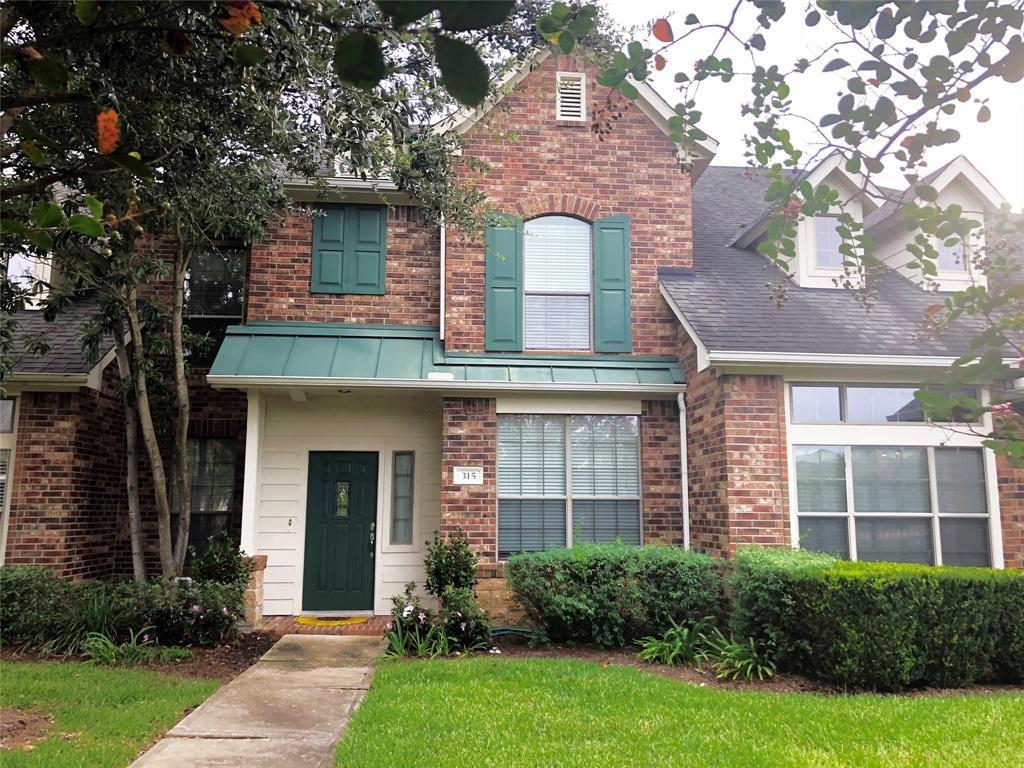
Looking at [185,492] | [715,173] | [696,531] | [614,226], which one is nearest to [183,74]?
[185,492]

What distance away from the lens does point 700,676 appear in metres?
6.92

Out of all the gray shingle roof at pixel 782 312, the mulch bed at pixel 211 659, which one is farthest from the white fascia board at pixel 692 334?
the mulch bed at pixel 211 659

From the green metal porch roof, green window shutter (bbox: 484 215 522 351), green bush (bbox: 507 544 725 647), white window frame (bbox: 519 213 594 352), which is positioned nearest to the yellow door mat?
green bush (bbox: 507 544 725 647)

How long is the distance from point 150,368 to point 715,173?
1079 centimetres

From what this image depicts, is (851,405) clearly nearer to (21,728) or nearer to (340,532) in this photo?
(340,532)

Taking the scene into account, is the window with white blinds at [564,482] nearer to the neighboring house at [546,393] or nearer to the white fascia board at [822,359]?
the neighboring house at [546,393]

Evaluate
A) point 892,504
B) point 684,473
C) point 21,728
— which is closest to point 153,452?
point 21,728

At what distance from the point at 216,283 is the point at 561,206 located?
16.1 feet

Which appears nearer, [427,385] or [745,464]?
[745,464]

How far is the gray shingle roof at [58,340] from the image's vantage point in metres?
8.91

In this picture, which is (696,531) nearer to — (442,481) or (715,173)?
(442,481)

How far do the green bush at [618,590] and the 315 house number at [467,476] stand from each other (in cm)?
143

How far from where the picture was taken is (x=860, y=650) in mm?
6367

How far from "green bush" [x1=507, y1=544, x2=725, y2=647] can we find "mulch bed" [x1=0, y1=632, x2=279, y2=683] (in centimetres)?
280
